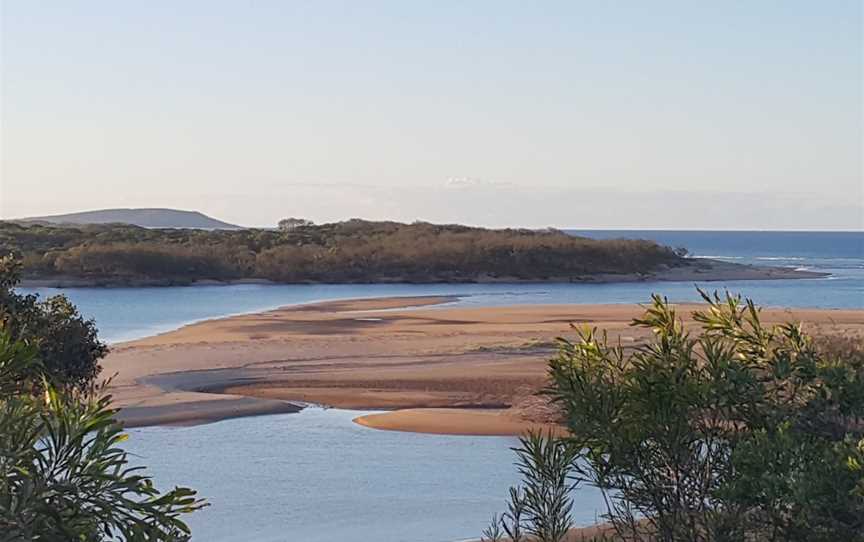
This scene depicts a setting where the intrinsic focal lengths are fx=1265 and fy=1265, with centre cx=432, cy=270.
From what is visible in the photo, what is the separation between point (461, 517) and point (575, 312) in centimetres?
2926

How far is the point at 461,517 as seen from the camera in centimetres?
1371

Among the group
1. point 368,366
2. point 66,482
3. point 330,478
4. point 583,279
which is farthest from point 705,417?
point 583,279

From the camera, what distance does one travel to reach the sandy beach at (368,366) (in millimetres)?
21031

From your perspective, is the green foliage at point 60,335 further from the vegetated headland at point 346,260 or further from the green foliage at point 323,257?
the green foliage at point 323,257

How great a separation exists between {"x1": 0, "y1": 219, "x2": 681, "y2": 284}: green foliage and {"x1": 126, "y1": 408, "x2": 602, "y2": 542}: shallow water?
46987 millimetres

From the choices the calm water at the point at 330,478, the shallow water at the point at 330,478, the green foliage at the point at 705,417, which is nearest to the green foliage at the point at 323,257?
the shallow water at the point at 330,478

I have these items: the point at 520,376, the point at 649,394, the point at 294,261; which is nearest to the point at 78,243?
the point at 294,261

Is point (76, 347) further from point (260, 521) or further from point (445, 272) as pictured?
point (445, 272)

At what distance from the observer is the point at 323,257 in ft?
242

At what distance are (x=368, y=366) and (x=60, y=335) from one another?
44.5 feet

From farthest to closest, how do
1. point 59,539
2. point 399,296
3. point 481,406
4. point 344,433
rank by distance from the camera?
point 399,296, point 481,406, point 344,433, point 59,539

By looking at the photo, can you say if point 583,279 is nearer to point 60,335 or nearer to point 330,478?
point 330,478

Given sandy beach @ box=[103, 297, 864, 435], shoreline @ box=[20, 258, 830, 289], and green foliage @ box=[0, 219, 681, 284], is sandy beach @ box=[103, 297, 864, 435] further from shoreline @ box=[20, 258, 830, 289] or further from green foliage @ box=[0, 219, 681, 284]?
green foliage @ box=[0, 219, 681, 284]

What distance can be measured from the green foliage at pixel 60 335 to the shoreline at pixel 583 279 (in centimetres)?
4982
